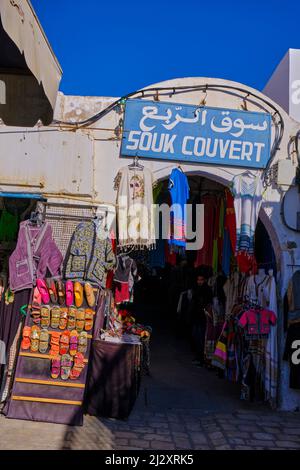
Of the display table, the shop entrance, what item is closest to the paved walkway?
the shop entrance

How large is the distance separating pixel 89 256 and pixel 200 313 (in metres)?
4.12

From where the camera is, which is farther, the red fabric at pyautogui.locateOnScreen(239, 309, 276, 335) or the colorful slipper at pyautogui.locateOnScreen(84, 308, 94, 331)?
the red fabric at pyautogui.locateOnScreen(239, 309, 276, 335)

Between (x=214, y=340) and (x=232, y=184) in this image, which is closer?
(x=232, y=184)

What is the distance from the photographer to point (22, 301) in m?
5.59

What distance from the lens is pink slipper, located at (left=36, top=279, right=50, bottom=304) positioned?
5480 mm

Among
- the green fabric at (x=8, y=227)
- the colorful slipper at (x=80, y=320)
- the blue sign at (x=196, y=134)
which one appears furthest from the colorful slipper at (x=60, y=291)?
the blue sign at (x=196, y=134)

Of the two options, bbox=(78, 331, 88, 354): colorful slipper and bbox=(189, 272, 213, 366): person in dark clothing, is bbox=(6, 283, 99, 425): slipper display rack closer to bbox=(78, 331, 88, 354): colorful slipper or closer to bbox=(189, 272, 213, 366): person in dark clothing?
bbox=(78, 331, 88, 354): colorful slipper

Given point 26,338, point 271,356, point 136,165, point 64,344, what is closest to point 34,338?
point 26,338

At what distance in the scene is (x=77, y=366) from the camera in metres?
5.29

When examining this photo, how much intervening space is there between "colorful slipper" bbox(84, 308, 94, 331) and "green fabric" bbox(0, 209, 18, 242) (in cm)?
207

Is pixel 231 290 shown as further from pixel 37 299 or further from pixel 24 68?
pixel 24 68
